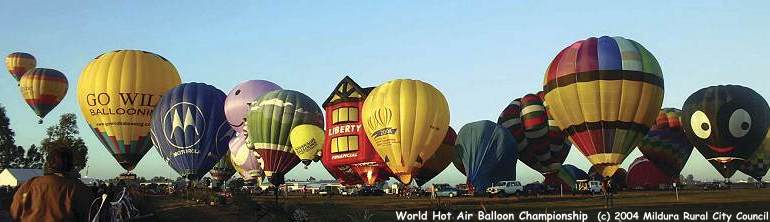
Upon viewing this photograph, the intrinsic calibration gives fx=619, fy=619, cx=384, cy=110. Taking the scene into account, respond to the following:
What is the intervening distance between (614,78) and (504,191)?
622 inches

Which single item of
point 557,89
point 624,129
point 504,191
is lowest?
point 504,191

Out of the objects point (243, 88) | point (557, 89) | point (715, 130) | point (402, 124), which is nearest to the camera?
point (557, 89)

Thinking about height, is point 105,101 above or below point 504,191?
above

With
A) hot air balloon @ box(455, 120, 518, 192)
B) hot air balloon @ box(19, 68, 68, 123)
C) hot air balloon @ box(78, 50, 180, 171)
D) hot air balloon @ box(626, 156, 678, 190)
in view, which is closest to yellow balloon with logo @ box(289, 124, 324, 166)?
hot air balloon @ box(78, 50, 180, 171)

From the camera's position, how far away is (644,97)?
30.8m

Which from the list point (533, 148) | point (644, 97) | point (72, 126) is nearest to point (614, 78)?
point (644, 97)

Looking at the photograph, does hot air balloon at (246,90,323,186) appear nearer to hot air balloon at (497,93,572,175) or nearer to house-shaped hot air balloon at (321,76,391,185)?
house-shaped hot air balloon at (321,76,391,185)

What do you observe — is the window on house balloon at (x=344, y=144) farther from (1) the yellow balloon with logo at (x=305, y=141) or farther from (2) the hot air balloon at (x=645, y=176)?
(2) the hot air balloon at (x=645, y=176)

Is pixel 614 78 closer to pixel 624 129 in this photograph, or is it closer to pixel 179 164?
pixel 624 129

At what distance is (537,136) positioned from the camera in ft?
179

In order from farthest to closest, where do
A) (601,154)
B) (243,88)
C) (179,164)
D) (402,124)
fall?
(243,88), (179,164), (402,124), (601,154)

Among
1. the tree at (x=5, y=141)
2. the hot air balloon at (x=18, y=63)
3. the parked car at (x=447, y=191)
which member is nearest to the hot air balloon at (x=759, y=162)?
the parked car at (x=447, y=191)

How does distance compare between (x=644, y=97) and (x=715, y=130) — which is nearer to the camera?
(x=644, y=97)

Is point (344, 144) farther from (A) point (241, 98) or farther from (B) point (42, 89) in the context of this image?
(B) point (42, 89)
